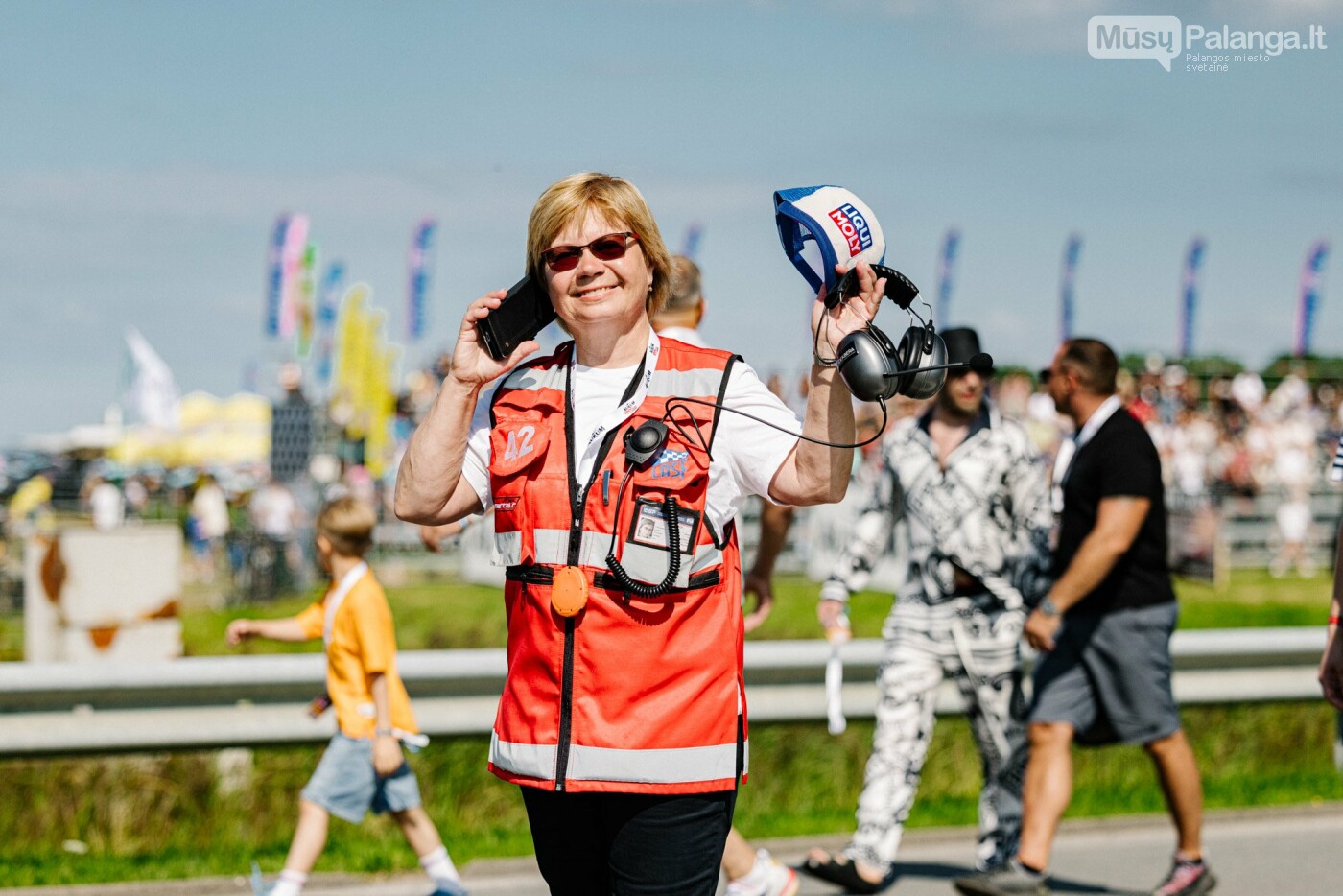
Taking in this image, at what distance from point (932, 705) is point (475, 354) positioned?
3330 mm

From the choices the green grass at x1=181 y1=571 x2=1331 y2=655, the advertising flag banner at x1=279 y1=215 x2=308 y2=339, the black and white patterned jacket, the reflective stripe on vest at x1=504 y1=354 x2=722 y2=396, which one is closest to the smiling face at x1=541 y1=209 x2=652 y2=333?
the reflective stripe on vest at x1=504 y1=354 x2=722 y2=396

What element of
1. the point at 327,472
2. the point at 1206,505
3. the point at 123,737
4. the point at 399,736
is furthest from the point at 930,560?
the point at 327,472

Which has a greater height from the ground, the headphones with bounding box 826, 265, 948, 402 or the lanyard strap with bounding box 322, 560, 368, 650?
the headphones with bounding box 826, 265, 948, 402

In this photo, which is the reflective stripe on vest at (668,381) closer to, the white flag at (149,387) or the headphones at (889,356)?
the headphones at (889,356)

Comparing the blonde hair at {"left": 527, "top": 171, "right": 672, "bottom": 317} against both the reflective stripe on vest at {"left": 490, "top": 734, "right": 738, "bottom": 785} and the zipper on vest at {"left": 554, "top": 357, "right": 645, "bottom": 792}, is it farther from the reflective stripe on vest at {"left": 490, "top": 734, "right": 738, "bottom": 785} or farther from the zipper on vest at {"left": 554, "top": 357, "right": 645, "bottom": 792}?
the reflective stripe on vest at {"left": 490, "top": 734, "right": 738, "bottom": 785}

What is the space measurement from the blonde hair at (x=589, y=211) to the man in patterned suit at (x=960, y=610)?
8.87 feet

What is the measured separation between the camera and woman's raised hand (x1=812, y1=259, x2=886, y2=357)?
10.2ft

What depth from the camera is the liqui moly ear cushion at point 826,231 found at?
3.09 meters

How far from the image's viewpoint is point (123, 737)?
20.5 feet

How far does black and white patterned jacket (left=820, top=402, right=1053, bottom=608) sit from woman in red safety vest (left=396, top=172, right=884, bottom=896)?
2.68 metres

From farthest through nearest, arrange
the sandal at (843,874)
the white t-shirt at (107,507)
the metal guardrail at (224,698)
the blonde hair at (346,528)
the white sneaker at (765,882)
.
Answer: the white t-shirt at (107,507)
the metal guardrail at (224,698)
the sandal at (843,874)
the blonde hair at (346,528)
the white sneaker at (765,882)

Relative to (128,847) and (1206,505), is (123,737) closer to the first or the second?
(128,847)

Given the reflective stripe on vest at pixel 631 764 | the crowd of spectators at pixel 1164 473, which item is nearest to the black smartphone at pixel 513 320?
the reflective stripe on vest at pixel 631 764

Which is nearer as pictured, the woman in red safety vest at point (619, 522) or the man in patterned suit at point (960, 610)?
the woman in red safety vest at point (619, 522)
